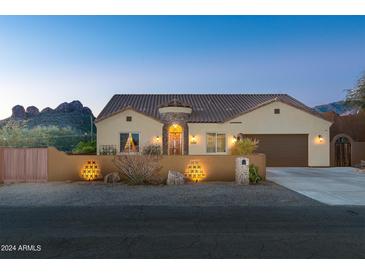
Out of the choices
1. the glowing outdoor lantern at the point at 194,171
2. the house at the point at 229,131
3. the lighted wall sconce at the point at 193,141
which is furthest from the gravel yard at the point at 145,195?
the lighted wall sconce at the point at 193,141

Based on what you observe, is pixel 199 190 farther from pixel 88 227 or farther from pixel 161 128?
pixel 161 128

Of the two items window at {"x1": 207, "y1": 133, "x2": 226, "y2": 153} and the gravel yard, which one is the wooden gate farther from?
window at {"x1": 207, "y1": 133, "x2": 226, "y2": 153}

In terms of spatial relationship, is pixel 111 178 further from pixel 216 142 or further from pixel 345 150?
pixel 345 150

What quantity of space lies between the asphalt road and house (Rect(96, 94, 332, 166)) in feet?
44.4

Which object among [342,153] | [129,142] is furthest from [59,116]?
[342,153]

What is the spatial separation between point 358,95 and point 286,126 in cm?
844

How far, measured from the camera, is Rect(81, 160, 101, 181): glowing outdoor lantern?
13.7 m

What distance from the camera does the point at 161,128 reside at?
71.4 feet

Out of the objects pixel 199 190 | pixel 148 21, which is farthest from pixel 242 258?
pixel 148 21

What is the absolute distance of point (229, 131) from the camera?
22.0m

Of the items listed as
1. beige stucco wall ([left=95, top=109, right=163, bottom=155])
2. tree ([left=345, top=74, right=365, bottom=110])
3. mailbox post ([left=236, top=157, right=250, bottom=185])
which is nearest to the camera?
mailbox post ([left=236, top=157, right=250, bottom=185])

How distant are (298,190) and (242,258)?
774 cm

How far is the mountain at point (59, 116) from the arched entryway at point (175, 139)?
30.3 metres

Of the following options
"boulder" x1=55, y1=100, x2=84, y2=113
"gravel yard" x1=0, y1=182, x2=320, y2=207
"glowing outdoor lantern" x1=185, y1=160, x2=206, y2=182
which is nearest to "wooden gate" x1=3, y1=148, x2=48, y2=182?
"gravel yard" x1=0, y1=182, x2=320, y2=207
